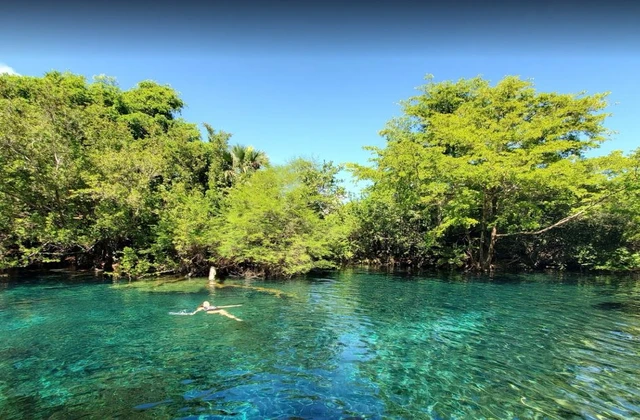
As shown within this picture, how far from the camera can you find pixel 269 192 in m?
20.4

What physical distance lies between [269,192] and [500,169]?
43.8 ft

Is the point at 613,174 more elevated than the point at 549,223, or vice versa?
the point at 613,174

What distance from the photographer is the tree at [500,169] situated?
793 inches

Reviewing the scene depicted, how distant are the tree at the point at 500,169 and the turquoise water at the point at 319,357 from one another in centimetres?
831

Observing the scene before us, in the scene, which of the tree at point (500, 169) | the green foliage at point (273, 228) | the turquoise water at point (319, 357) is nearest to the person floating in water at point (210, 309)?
the turquoise water at point (319, 357)

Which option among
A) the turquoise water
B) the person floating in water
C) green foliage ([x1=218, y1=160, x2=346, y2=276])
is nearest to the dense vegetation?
green foliage ([x1=218, y1=160, x2=346, y2=276])

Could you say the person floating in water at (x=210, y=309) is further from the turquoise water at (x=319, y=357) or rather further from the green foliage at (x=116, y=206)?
the green foliage at (x=116, y=206)

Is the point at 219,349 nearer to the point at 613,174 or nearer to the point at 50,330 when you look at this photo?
the point at 50,330

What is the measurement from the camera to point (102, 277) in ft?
65.0

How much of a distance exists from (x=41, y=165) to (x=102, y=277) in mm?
6921

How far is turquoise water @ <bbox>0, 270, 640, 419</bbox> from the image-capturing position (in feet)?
18.0

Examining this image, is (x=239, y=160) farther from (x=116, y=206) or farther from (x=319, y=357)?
(x=319, y=357)

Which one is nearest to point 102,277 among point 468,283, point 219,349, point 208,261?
point 208,261

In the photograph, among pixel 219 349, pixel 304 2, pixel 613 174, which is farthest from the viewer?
pixel 613 174
